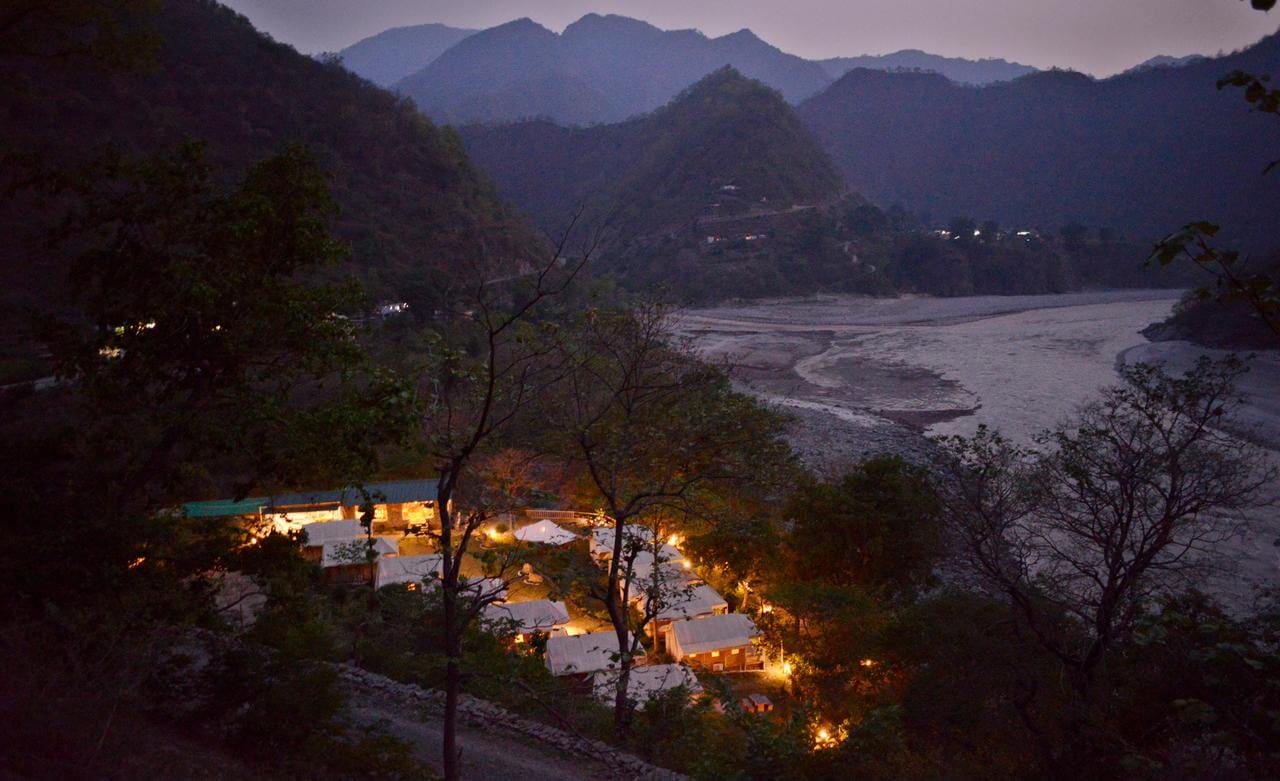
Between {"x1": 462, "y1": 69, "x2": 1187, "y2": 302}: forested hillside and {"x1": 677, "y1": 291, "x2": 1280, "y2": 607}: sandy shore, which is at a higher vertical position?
{"x1": 462, "y1": 69, "x2": 1187, "y2": 302}: forested hillside

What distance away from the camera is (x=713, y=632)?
995 cm

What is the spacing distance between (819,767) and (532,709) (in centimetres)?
338

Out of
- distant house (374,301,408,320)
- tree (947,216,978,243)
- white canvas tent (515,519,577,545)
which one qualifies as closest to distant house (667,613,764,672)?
white canvas tent (515,519,577,545)

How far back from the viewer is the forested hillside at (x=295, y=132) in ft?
76.2

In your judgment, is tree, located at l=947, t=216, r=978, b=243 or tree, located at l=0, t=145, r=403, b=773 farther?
tree, located at l=947, t=216, r=978, b=243

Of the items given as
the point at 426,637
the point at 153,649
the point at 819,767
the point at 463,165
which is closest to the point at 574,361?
the point at 153,649

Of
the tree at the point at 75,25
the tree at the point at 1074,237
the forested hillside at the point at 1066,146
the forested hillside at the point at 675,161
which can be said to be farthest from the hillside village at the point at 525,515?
the forested hillside at the point at 1066,146

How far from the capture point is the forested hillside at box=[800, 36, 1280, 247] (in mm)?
73875

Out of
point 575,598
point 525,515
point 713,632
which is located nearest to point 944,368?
point 525,515

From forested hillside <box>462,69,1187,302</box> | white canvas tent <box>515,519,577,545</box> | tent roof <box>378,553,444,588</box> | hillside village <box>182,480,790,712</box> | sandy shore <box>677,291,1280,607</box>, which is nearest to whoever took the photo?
hillside village <box>182,480,790,712</box>

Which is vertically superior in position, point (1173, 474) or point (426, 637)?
point (1173, 474)

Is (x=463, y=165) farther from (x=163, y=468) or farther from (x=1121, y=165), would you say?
(x=1121, y=165)

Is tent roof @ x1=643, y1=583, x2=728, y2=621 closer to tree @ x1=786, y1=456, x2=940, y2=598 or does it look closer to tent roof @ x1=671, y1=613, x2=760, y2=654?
tent roof @ x1=671, y1=613, x2=760, y2=654

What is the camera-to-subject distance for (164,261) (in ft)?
12.8
